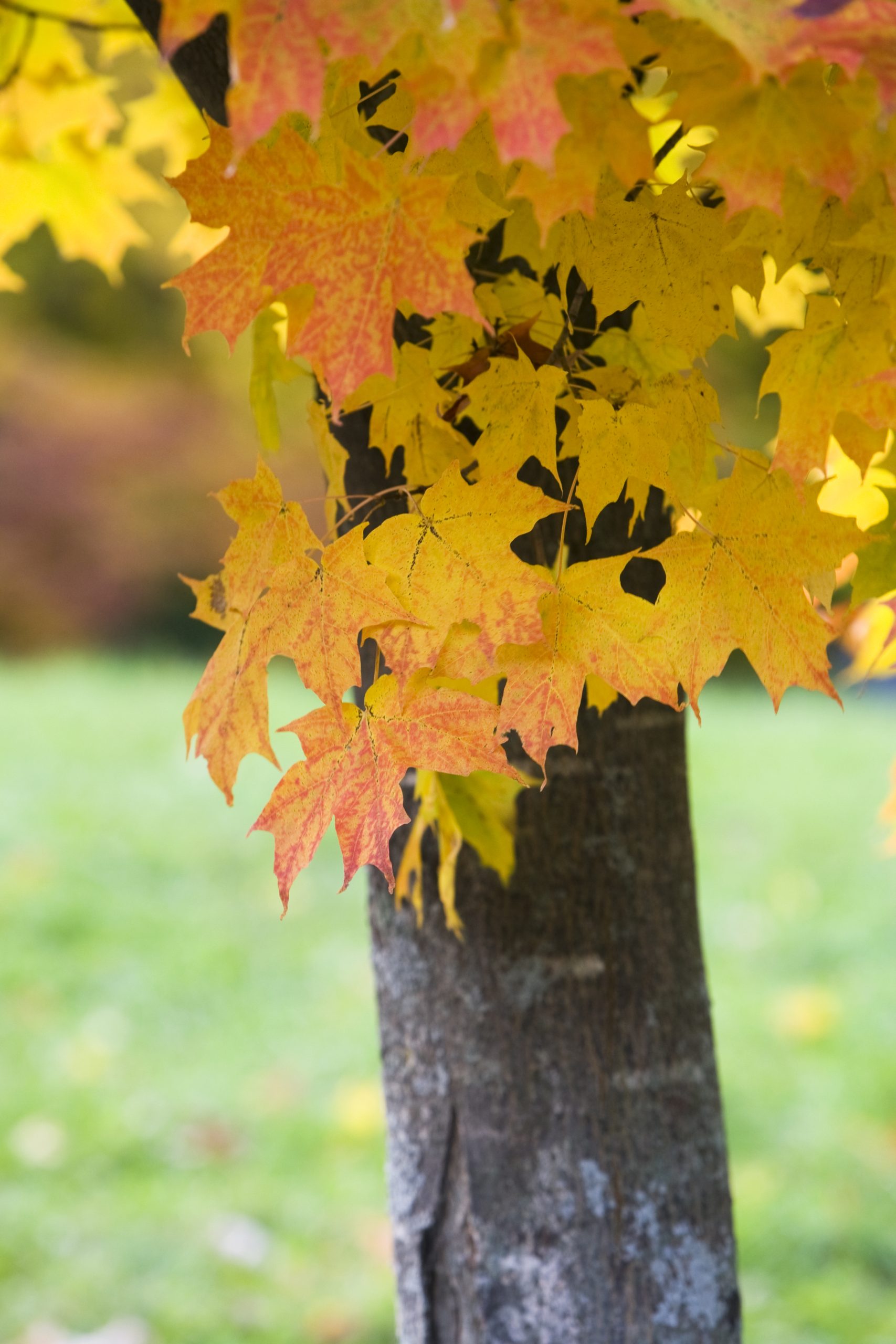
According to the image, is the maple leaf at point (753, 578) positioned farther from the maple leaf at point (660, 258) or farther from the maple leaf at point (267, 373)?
the maple leaf at point (267, 373)

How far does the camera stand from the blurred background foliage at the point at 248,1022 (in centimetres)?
188

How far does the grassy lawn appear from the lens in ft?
6.29

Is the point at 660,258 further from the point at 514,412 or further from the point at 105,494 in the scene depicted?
the point at 105,494

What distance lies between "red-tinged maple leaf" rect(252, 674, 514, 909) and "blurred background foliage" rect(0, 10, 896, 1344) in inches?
16.0

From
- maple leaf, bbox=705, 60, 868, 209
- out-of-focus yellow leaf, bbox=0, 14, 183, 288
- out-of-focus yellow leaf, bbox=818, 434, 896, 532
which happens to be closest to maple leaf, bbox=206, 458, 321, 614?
maple leaf, bbox=705, 60, 868, 209

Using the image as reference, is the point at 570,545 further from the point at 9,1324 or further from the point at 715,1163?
the point at 9,1324

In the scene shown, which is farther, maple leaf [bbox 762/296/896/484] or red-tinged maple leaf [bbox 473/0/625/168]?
maple leaf [bbox 762/296/896/484]

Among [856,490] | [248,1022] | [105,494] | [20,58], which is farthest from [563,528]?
[105,494]

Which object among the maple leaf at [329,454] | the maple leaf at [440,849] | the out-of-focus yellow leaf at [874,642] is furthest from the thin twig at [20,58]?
the out-of-focus yellow leaf at [874,642]

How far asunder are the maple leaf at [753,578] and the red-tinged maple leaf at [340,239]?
0.23 metres

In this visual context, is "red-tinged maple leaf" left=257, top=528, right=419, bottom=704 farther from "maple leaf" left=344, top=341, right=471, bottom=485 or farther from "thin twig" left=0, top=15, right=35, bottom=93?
"thin twig" left=0, top=15, right=35, bottom=93

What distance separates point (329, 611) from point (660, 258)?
32 cm

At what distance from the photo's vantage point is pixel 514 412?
2.60ft

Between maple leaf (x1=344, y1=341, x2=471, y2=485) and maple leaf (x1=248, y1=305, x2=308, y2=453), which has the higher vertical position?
maple leaf (x1=248, y1=305, x2=308, y2=453)
